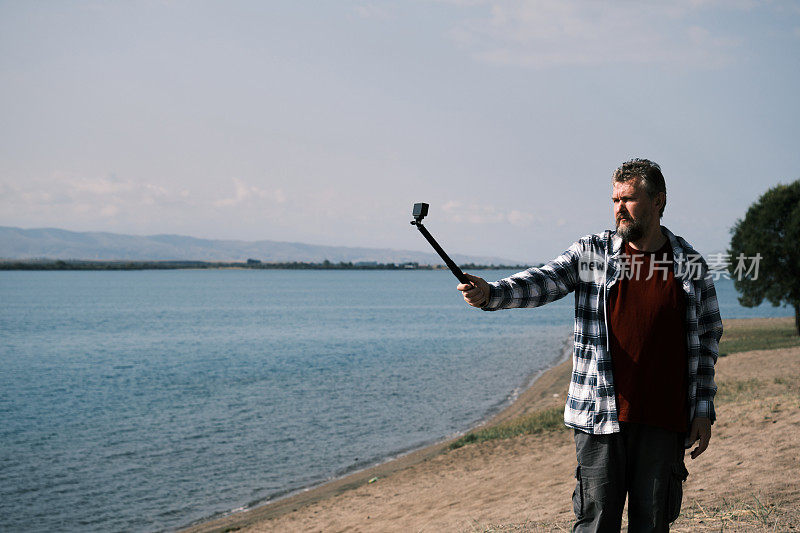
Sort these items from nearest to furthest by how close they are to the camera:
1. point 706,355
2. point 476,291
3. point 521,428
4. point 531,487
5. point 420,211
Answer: point 420,211, point 476,291, point 706,355, point 531,487, point 521,428

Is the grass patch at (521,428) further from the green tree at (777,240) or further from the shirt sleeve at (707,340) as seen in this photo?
the green tree at (777,240)

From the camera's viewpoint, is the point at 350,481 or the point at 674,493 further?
the point at 350,481

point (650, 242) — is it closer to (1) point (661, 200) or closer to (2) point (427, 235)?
(1) point (661, 200)

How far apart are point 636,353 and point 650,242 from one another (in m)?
0.60

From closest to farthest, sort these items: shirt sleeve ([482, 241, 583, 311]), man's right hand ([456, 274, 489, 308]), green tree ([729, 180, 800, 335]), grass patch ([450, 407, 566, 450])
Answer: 1. man's right hand ([456, 274, 489, 308])
2. shirt sleeve ([482, 241, 583, 311])
3. grass patch ([450, 407, 566, 450])
4. green tree ([729, 180, 800, 335])

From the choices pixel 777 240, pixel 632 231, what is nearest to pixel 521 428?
pixel 632 231

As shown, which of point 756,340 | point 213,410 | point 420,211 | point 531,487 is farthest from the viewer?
point 756,340

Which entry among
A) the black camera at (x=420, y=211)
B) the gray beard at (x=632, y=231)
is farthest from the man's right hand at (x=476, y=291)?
the gray beard at (x=632, y=231)

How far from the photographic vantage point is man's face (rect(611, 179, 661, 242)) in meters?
3.38

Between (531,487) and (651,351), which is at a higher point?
(651,351)

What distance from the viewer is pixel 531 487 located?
Answer: 930 centimetres

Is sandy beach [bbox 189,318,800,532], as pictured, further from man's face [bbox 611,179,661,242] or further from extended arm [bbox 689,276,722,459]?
man's face [bbox 611,179,661,242]

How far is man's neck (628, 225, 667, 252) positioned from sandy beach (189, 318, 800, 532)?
3.17m

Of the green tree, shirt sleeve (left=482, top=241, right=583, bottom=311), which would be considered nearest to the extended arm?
shirt sleeve (left=482, top=241, right=583, bottom=311)
